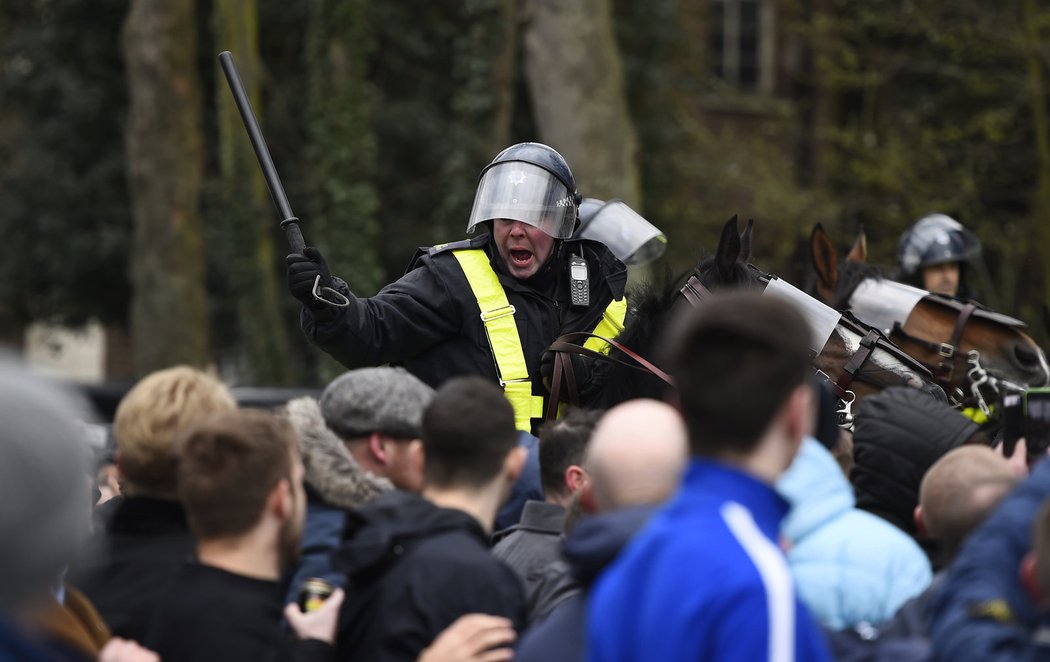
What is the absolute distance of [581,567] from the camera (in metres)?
2.90

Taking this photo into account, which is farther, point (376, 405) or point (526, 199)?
point (526, 199)

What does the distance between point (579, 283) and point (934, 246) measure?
436 cm

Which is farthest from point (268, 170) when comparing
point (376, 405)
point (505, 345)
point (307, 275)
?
point (376, 405)

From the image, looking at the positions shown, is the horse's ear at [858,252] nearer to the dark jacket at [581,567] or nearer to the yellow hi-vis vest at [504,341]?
the yellow hi-vis vest at [504,341]

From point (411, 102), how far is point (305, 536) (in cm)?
1525

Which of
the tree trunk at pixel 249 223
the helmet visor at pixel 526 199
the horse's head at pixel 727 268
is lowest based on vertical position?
the tree trunk at pixel 249 223

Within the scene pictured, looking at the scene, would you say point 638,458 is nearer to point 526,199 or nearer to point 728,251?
point 728,251

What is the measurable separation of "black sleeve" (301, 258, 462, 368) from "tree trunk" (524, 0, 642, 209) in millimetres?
6417

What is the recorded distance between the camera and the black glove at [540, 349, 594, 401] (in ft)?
17.5

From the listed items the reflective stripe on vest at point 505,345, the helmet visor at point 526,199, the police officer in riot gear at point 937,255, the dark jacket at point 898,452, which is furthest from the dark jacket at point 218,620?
the police officer in riot gear at point 937,255

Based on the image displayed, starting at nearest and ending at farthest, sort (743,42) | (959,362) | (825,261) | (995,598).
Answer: (995,598) < (959,362) < (825,261) < (743,42)

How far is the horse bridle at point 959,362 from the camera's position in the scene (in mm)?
6320

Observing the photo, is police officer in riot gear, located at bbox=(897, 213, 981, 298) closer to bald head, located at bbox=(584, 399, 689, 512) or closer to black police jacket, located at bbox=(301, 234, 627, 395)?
black police jacket, located at bbox=(301, 234, 627, 395)

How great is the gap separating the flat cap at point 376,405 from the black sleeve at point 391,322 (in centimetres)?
129
